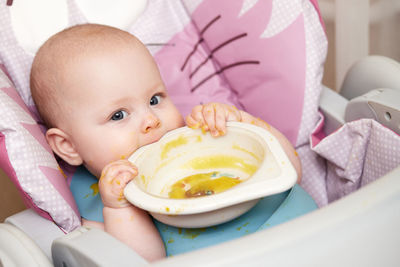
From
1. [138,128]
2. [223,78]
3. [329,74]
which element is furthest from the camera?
[329,74]

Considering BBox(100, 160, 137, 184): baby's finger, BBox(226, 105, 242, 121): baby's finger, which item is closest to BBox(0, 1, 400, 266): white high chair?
BBox(100, 160, 137, 184): baby's finger

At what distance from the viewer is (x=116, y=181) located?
0.70 metres

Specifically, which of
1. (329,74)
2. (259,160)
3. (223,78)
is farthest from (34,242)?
(329,74)

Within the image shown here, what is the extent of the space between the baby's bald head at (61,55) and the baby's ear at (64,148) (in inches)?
1.0

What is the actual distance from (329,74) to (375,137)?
979 millimetres

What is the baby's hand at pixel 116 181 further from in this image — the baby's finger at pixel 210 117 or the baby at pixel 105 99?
the baby's finger at pixel 210 117

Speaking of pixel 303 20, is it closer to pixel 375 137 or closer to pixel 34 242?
pixel 375 137

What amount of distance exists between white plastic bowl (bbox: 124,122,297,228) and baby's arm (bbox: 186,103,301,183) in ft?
0.05

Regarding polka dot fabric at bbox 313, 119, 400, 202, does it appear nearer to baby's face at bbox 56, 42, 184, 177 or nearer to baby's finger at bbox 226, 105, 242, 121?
baby's finger at bbox 226, 105, 242, 121

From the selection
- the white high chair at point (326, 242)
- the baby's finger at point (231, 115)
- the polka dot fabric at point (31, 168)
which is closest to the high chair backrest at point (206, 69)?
the polka dot fabric at point (31, 168)

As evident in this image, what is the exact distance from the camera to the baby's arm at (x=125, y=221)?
2.35 feet

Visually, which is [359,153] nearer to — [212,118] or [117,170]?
[212,118]

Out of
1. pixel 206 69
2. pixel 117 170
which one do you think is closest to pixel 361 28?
pixel 206 69

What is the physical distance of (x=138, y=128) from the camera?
80 centimetres
